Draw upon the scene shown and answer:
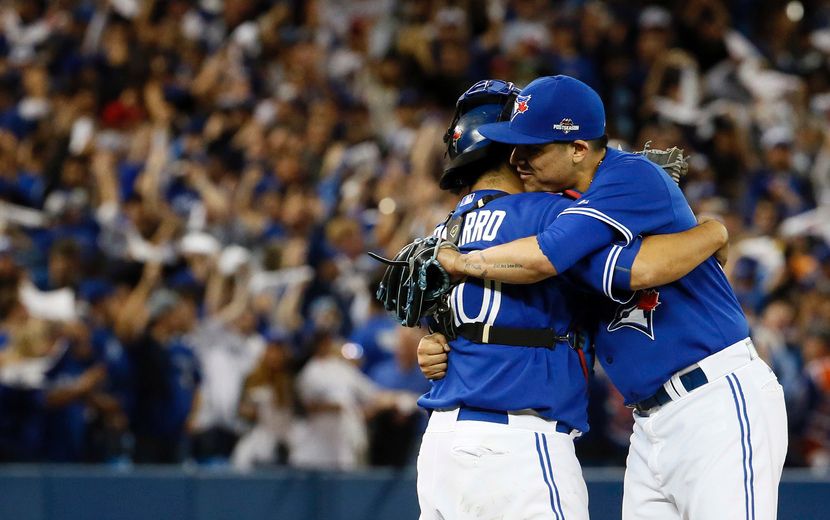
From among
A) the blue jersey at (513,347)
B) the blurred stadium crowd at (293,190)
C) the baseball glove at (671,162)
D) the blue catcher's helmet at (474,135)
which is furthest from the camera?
the blurred stadium crowd at (293,190)

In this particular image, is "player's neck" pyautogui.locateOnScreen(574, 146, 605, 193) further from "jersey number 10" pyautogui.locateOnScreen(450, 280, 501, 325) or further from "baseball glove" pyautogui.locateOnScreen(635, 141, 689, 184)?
"jersey number 10" pyautogui.locateOnScreen(450, 280, 501, 325)

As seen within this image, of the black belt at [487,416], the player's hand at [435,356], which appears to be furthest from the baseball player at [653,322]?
the black belt at [487,416]

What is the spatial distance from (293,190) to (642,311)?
6.94 meters

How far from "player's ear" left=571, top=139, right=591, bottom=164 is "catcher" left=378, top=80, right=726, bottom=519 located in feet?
0.44

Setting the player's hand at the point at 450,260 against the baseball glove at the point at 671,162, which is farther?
the baseball glove at the point at 671,162

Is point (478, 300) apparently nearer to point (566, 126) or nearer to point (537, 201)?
point (537, 201)

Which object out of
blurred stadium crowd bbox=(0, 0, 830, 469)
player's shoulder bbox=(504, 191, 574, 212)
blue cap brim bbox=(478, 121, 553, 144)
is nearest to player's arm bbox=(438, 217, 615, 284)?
player's shoulder bbox=(504, 191, 574, 212)

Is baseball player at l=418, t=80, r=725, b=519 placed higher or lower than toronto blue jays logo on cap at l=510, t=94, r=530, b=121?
lower

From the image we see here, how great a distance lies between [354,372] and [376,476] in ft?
4.35

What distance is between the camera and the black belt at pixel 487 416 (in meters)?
3.76

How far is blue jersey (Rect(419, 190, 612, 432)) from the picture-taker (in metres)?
3.76

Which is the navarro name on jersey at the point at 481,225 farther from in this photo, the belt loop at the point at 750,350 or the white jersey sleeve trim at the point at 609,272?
the belt loop at the point at 750,350

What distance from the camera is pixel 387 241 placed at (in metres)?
9.57

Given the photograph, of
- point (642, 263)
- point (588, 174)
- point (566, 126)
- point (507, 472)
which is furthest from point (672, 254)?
point (507, 472)
